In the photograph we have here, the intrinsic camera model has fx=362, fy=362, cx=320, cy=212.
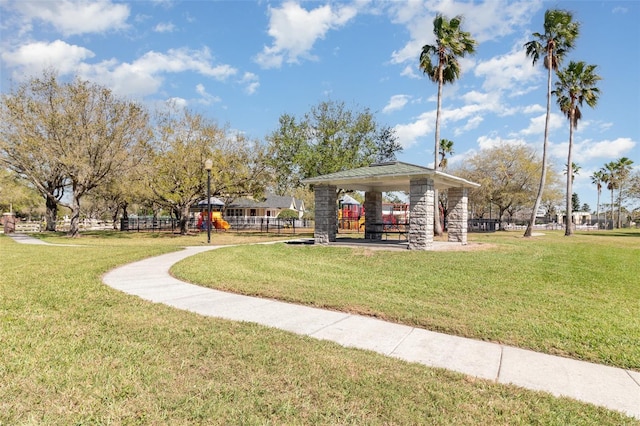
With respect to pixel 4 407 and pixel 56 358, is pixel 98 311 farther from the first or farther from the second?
pixel 4 407

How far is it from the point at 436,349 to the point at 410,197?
931 cm

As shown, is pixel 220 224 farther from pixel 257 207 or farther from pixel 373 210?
pixel 373 210

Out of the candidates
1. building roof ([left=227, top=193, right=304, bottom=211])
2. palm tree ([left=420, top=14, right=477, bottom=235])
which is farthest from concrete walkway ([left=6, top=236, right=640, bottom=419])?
building roof ([left=227, top=193, right=304, bottom=211])

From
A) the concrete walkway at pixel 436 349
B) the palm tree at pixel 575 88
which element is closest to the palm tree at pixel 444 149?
the palm tree at pixel 575 88

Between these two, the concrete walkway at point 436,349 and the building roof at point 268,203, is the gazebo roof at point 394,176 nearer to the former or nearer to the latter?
the concrete walkway at point 436,349

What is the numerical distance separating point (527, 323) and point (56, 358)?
5.64 meters

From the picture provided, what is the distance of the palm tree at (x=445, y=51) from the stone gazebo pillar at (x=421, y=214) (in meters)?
8.32

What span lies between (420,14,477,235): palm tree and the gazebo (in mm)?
5340

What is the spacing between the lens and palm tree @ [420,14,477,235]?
→ 20875mm

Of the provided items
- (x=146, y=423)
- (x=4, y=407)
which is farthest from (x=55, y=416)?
(x=146, y=423)

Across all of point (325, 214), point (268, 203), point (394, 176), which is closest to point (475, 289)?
point (394, 176)

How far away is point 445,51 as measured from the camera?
21.4 meters

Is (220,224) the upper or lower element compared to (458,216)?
lower

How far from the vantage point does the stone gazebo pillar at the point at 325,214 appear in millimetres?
15078
